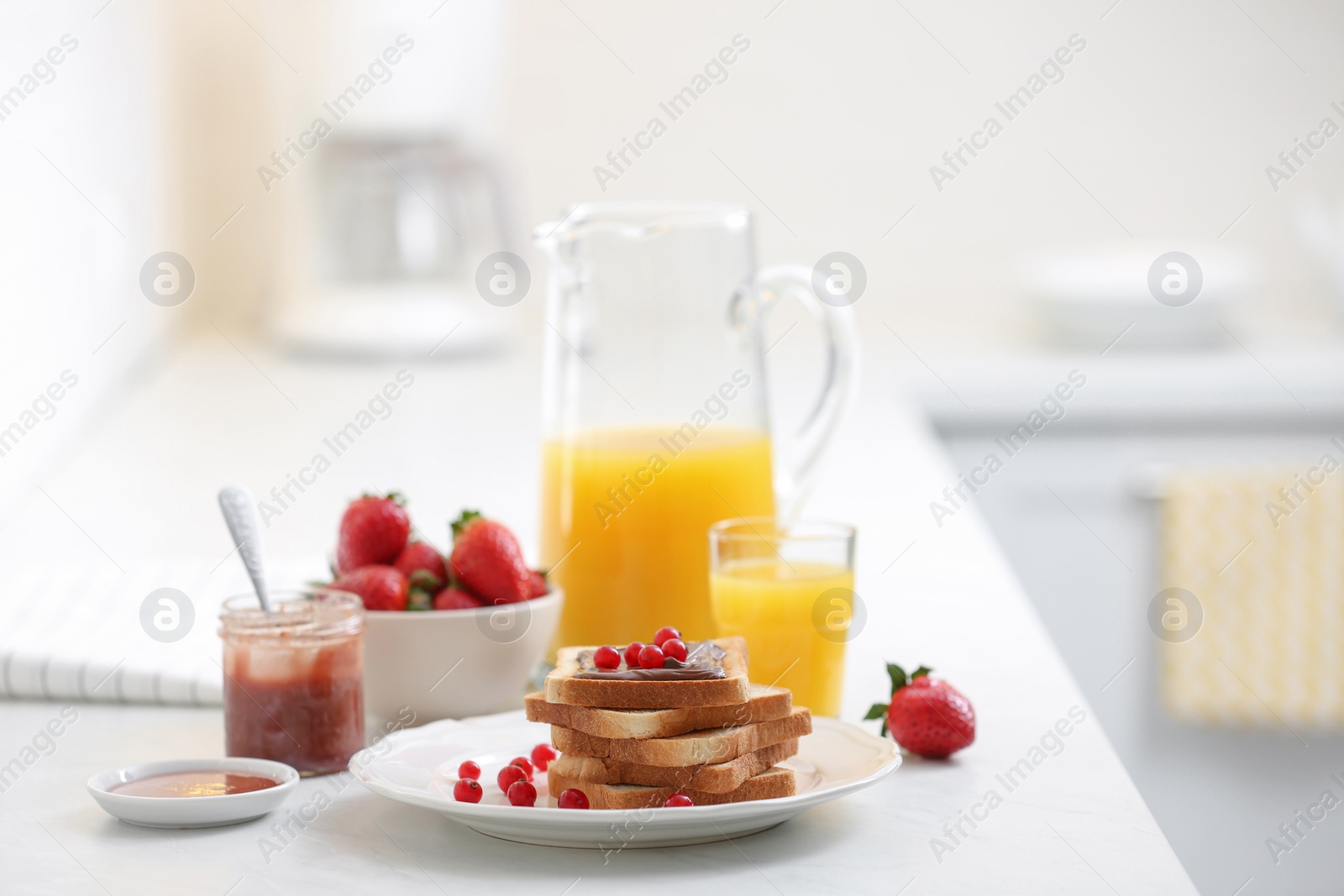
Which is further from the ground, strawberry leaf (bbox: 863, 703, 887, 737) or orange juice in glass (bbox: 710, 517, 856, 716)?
orange juice in glass (bbox: 710, 517, 856, 716)

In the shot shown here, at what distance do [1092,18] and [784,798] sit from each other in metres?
2.40

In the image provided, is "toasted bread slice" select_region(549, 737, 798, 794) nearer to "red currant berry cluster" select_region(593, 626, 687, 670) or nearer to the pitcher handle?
"red currant berry cluster" select_region(593, 626, 687, 670)

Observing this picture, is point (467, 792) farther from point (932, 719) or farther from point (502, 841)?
point (932, 719)

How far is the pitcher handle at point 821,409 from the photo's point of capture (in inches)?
39.1

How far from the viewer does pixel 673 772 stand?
652 mm

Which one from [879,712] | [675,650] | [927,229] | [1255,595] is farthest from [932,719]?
[927,229]

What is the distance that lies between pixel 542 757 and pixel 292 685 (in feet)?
0.46

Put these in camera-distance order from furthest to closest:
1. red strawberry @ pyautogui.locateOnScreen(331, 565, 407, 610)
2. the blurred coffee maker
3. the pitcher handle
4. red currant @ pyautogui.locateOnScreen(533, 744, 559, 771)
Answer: the blurred coffee maker
the pitcher handle
red strawberry @ pyautogui.locateOnScreen(331, 565, 407, 610)
red currant @ pyautogui.locateOnScreen(533, 744, 559, 771)

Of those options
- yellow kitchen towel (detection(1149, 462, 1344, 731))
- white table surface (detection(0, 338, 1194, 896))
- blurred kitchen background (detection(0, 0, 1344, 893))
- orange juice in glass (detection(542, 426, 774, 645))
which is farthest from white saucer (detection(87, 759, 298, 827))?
yellow kitchen towel (detection(1149, 462, 1344, 731))

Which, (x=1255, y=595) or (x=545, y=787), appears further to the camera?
(x=1255, y=595)

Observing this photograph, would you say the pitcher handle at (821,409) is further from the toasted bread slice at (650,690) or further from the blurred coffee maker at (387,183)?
the blurred coffee maker at (387,183)

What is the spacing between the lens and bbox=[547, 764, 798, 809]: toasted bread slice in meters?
0.65

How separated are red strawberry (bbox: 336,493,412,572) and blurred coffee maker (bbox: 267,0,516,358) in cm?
149

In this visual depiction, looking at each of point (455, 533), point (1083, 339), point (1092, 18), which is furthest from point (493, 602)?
point (1092, 18)
